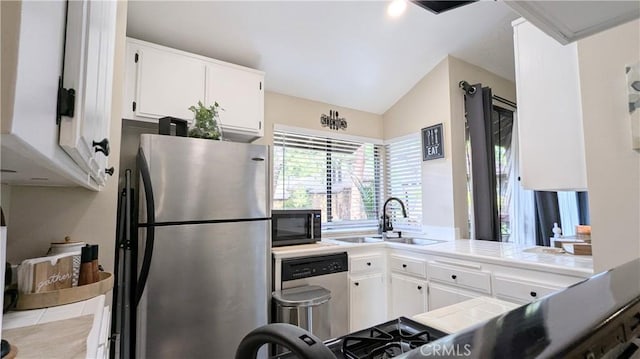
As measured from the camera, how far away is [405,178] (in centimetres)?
342

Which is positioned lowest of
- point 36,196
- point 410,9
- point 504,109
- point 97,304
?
point 97,304

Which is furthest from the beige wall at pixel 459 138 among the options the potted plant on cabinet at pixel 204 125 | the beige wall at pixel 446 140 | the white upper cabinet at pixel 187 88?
the potted plant on cabinet at pixel 204 125

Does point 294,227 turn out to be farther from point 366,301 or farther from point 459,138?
point 459,138

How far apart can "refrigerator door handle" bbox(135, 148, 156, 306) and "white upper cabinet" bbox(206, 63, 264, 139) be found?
30.3 inches

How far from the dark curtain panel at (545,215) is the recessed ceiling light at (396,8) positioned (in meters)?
2.56

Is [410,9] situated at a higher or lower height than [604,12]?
higher

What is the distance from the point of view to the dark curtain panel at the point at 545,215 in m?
3.32

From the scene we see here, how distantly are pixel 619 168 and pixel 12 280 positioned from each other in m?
2.26

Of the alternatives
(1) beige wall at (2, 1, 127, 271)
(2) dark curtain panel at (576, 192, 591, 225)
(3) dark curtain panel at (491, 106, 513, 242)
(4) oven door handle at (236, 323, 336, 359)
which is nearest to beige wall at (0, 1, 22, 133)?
(4) oven door handle at (236, 323, 336, 359)

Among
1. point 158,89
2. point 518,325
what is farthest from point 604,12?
point 158,89

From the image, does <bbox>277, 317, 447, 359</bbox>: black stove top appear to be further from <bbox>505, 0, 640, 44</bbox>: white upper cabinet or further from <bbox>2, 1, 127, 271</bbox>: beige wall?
<bbox>2, 1, 127, 271</bbox>: beige wall

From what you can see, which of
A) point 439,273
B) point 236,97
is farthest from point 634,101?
point 236,97

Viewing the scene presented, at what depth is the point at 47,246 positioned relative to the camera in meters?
1.39

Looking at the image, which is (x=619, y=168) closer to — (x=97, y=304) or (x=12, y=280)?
(x=97, y=304)
